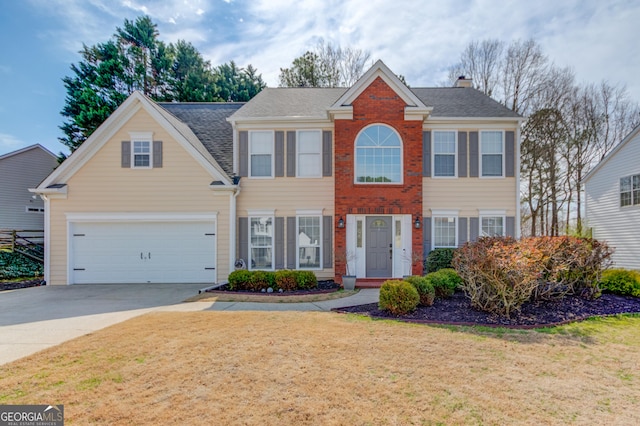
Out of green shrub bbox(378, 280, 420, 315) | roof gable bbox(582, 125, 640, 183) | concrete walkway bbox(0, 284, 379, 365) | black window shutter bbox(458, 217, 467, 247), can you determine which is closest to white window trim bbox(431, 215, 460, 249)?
black window shutter bbox(458, 217, 467, 247)

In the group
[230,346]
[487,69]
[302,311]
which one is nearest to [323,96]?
[302,311]

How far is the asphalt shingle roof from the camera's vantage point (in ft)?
42.4

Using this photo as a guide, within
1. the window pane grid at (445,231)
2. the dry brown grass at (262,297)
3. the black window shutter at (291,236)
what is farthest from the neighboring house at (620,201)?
the black window shutter at (291,236)

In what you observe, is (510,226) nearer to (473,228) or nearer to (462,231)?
(473,228)

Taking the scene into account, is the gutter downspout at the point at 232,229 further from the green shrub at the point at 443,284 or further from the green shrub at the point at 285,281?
the green shrub at the point at 443,284

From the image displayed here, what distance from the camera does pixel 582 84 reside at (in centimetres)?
2144

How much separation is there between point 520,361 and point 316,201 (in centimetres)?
841

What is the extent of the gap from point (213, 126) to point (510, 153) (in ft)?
40.4

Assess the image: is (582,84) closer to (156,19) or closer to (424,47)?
(424,47)

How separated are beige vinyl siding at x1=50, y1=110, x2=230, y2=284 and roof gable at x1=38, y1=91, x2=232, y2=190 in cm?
16

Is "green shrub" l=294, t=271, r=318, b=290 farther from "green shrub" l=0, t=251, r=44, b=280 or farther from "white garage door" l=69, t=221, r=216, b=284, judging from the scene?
"green shrub" l=0, t=251, r=44, b=280

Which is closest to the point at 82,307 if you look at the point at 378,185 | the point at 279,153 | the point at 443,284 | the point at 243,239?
the point at 243,239

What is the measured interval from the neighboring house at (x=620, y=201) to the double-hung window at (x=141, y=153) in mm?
20761

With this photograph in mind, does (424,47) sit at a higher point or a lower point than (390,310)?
higher
